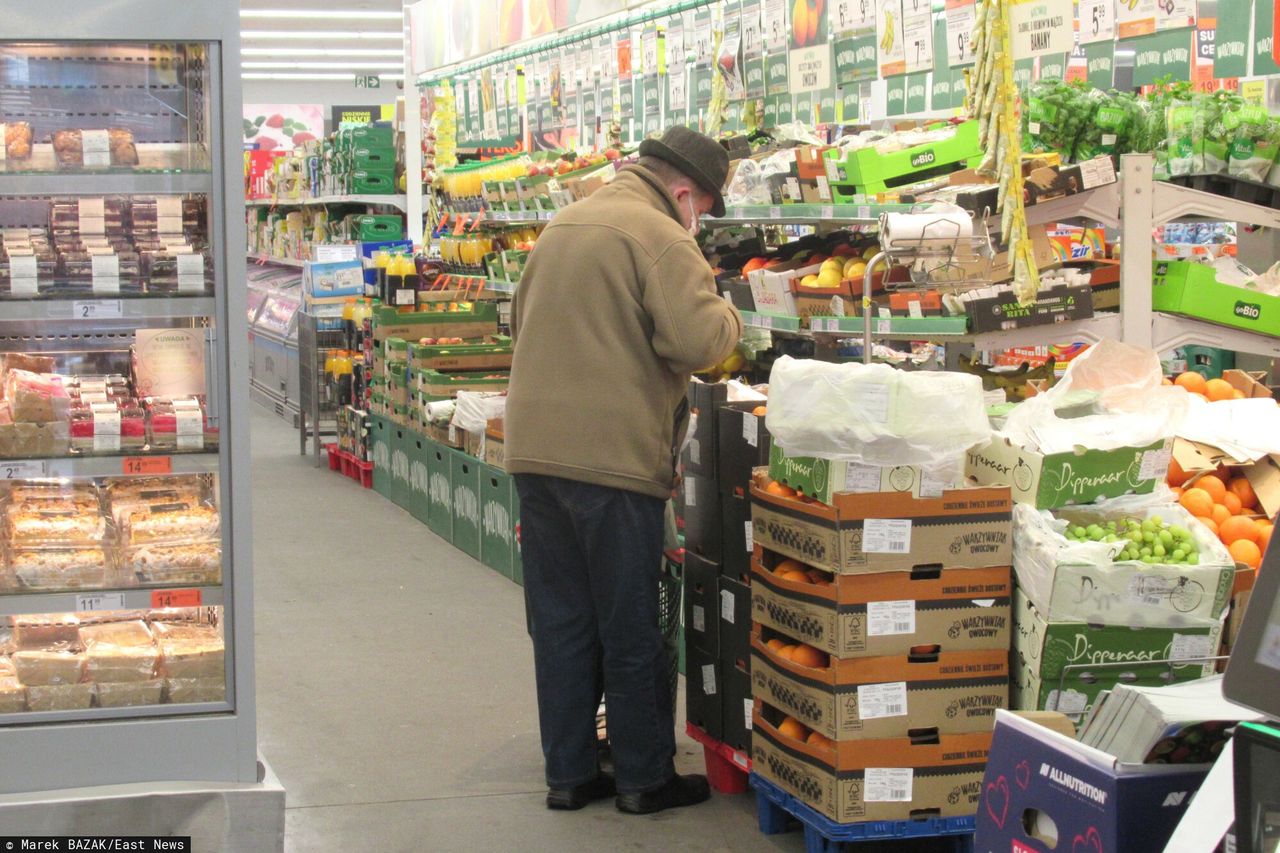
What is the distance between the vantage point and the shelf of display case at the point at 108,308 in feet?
11.7

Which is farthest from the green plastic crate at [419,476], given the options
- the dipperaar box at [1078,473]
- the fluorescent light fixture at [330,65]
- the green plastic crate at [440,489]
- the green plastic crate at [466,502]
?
the fluorescent light fixture at [330,65]

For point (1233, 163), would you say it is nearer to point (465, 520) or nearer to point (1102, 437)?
point (1102, 437)

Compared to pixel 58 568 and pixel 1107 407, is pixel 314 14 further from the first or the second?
pixel 1107 407

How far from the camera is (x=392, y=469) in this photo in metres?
9.57

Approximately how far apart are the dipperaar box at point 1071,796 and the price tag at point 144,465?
2180mm

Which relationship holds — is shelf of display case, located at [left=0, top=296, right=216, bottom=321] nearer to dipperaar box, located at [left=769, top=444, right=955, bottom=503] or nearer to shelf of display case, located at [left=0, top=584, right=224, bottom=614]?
shelf of display case, located at [left=0, top=584, right=224, bottom=614]

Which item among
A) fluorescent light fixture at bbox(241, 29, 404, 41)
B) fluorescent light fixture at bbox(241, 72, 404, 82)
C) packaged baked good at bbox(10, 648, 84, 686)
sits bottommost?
packaged baked good at bbox(10, 648, 84, 686)

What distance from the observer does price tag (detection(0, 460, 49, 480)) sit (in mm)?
3623

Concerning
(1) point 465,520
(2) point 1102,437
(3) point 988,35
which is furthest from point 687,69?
(2) point 1102,437

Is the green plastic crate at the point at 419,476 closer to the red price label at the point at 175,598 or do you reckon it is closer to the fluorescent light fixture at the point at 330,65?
the red price label at the point at 175,598

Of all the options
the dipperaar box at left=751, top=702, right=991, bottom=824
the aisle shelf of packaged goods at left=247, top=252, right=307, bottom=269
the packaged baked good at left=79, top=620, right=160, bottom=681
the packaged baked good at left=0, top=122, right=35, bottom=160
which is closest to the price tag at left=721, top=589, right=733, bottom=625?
the dipperaar box at left=751, top=702, right=991, bottom=824

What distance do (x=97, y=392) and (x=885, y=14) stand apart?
414cm

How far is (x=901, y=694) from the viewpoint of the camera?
3.68 m

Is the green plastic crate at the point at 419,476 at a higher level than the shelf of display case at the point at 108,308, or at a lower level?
lower
